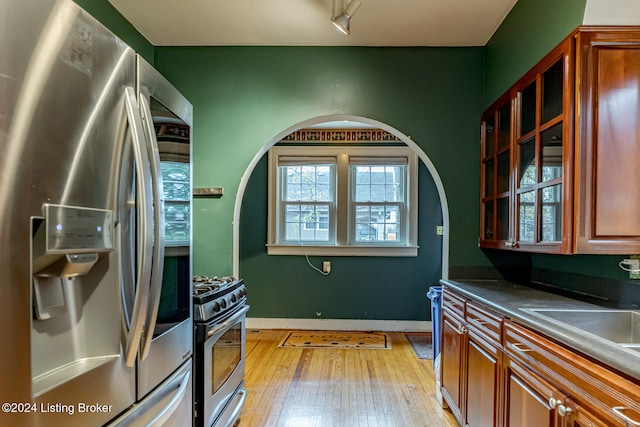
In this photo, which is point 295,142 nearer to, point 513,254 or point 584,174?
point 513,254

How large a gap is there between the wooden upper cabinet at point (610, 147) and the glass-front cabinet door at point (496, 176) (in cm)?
67

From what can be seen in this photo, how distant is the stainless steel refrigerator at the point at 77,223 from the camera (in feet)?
2.47

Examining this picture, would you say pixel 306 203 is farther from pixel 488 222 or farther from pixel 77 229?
pixel 77 229

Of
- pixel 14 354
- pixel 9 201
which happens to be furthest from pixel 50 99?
pixel 14 354

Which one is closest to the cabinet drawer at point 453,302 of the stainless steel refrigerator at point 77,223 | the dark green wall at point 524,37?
the dark green wall at point 524,37

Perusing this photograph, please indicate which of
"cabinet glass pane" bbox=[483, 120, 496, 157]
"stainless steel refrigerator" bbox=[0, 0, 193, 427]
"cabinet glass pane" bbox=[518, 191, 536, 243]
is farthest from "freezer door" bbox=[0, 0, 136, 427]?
"cabinet glass pane" bbox=[483, 120, 496, 157]

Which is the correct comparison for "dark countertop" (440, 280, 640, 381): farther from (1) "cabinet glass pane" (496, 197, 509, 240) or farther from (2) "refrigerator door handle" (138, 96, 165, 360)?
(2) "refrigerator door handle" (138, 96, 165, 360)

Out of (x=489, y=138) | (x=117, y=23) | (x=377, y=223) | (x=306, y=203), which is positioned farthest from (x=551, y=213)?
(x=306, y=203)

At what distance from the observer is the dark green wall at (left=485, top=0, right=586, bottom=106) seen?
170 centimetres

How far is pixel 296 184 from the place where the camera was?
15.2 ft

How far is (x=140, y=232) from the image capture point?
1.09 meters

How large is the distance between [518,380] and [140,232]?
1560 millimetres

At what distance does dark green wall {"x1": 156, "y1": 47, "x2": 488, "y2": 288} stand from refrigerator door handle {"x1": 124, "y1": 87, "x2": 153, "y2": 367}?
5.41 ft

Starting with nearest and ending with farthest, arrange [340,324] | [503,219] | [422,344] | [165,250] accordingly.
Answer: [165,250], [503,219], [422,344], [340,324]
